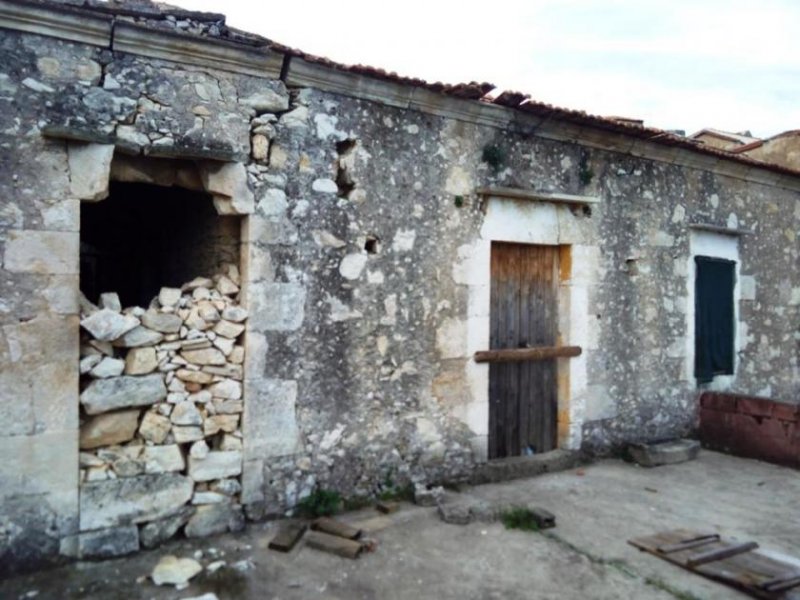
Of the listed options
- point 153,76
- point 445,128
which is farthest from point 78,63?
point 445,128

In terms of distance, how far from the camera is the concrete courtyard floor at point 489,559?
12.2 ft

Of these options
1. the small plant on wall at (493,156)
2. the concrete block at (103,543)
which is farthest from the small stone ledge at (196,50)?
the concrete block at (103,543)

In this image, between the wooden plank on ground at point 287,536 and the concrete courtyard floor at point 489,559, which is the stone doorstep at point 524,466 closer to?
the concrete courtyard floor at point 489,559

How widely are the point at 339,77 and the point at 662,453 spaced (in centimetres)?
498

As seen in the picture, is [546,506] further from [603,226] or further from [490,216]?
[603,226]

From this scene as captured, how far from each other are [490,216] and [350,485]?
8.87ft

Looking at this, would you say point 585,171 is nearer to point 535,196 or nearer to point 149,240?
point 535,196

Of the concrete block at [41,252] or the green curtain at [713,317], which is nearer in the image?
the concrete block at [41,252]

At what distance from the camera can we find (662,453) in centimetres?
667

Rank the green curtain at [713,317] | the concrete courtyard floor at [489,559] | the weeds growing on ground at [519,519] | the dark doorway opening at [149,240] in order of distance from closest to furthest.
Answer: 1. the concrete courtyard floor at [489,559]
2. the weeds growing on ground at [519,519]
3. the dark doorway opening at [149,240]
4. the green curtain at [713,317]

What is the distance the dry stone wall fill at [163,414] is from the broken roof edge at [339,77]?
1554 millimetres

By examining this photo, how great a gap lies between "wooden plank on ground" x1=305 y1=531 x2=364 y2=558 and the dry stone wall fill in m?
0.60

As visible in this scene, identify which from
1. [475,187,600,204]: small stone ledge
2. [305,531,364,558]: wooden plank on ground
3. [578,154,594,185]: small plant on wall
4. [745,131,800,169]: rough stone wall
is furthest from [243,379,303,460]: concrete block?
[745,131,800,169]: rough stone wall

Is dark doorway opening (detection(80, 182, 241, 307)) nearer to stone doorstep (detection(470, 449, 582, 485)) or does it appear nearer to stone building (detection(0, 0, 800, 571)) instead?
stone building (detection(0, 0, 800, 571))
